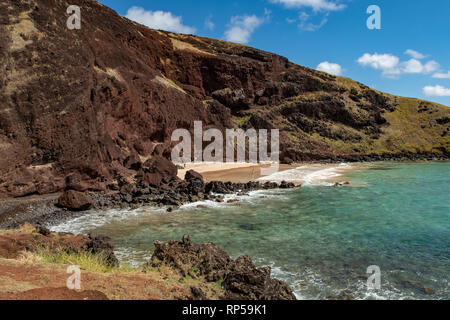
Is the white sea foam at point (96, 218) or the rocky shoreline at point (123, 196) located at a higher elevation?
the rocky shoreline at point (123, 196)

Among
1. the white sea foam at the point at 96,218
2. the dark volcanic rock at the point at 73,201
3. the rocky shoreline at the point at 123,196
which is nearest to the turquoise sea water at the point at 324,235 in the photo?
the white sea foam at the point at 96,218

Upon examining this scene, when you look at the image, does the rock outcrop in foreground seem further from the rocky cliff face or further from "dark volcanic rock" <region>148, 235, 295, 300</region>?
the rocky cliff face

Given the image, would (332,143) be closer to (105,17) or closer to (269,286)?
(105,17)

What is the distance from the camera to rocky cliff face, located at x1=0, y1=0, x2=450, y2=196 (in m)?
20.4

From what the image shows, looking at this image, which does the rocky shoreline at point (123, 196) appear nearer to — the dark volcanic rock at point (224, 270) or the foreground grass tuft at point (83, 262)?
the foreground grass tuft at point (83, 262)

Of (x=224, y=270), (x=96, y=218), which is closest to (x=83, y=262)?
(x=224, y=270)

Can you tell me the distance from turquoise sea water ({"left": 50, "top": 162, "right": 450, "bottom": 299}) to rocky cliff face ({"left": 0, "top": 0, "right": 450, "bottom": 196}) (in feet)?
22.7

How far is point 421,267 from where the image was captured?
1034 centimetres

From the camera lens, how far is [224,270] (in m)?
8.45

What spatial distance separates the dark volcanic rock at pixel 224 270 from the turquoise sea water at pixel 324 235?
1.72m

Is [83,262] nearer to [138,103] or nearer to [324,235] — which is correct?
[324,235]

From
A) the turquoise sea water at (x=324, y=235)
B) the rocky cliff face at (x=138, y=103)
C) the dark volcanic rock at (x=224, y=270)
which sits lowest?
the turquoise sea water at (x=324, y=235)

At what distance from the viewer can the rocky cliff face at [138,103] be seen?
66.8 feet
